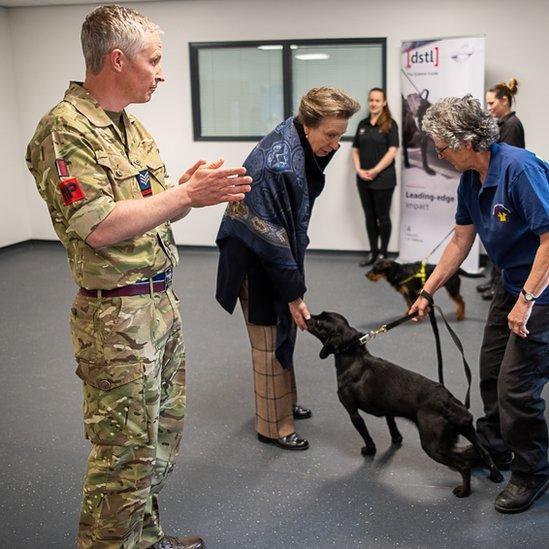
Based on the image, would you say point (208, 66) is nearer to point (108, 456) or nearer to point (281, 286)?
point (281, 286)

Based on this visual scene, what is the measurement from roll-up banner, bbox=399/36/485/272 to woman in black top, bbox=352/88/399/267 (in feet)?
0.45

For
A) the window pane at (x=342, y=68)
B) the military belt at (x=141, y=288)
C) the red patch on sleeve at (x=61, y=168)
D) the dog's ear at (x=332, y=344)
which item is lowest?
the dog's ear at (x=332, y=344)

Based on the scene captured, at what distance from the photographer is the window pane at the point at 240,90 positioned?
644cm

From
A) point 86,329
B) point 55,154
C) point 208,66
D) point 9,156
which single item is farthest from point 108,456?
point 9,156

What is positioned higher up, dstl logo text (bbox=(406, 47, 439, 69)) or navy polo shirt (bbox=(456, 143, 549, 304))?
dstl logo text (bbox=(406, 47, 439, 69))

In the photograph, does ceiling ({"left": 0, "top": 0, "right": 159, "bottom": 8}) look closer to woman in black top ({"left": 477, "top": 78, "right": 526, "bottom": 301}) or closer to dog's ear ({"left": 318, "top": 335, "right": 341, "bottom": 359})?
woman in black top ({"left": 477, "top": 78, "right": 526, "bottom": 301})

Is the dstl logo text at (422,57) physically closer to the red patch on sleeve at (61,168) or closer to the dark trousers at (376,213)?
the dark trousers at (376,213)

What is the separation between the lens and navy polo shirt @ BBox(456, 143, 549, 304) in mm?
2076

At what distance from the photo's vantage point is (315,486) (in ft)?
8.54

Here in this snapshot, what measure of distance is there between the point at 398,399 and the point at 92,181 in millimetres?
1496

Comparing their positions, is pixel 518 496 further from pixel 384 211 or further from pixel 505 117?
pixel 384 211

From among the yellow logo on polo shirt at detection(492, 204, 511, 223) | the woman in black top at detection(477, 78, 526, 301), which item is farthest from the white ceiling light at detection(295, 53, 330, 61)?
the yellow logo on polo shirt at detection(492, 204, 511, 223)

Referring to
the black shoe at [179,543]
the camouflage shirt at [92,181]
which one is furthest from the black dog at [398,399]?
the camouflage shirt at [92,181]

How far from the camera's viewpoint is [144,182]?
175cm
